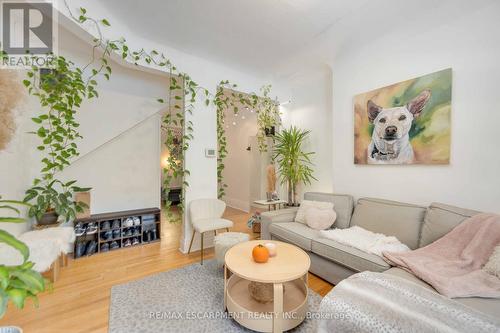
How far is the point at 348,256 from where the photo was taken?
1.92m

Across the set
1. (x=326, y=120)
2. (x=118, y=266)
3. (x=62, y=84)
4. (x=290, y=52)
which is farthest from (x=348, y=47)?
(x=118, y=266)

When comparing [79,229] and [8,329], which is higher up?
[8,329]

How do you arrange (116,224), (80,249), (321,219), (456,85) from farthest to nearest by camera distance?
1. (116,224)
2. (80,249)
3. (321,219)
4. (456,85)

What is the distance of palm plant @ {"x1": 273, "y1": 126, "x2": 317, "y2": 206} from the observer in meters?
3.45

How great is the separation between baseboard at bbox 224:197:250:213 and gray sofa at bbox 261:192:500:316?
2635mm

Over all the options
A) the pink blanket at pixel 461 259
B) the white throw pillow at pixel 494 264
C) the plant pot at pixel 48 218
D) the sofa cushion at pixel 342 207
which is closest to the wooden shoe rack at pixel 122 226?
the plant pot at pixel 48 218

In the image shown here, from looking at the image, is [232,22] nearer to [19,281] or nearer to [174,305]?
[19,281]

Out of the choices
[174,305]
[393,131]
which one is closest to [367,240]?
[393,131]

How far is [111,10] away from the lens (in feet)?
6.98

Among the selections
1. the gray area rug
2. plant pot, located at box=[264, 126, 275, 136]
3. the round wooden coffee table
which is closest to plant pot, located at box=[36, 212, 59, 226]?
the gray area rug

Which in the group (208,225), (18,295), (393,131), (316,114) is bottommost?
(208,225)

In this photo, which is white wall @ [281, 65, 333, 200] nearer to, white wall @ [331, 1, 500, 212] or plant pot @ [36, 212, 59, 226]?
white wall @ [331, 1, 500, 212]

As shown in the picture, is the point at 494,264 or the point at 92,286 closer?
the point at 494,264

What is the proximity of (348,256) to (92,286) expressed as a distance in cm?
250
